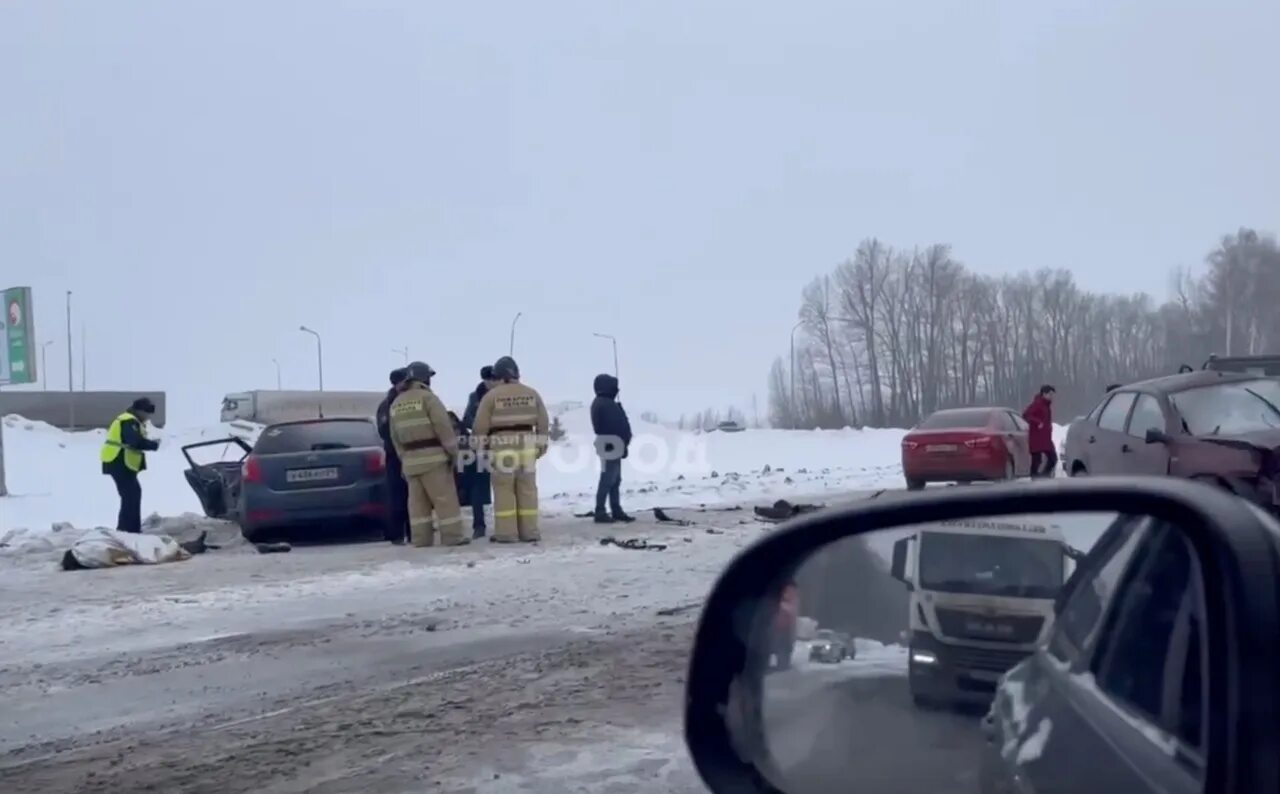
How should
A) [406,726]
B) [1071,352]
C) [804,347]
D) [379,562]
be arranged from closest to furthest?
[406,726]
[379,562]
[1071,352]
[804,347]

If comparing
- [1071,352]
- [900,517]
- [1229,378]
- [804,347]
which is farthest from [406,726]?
[804,347]

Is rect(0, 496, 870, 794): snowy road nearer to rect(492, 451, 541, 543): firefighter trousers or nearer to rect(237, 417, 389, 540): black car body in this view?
rect(492, 451, 541, 543): firefighter trousers

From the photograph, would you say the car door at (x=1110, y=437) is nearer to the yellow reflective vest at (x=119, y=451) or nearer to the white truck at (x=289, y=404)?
the yellow reflective vest at (x=119, y=451)

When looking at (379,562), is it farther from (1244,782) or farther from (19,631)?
(1244,782)

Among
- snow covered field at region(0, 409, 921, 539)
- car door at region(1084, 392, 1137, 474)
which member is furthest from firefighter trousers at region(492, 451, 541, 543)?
car door at region(1084, 392, 1137, 474)

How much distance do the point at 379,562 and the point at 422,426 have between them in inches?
62.1

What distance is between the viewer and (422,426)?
13367 mm

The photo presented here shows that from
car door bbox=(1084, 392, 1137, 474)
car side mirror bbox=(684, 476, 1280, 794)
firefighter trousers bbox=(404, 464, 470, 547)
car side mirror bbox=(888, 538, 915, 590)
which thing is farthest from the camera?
firefighter trousers bbox=(404, 464, 470, 547)

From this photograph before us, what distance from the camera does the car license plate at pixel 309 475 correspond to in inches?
562

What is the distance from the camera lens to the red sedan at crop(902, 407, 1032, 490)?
70.0 ft

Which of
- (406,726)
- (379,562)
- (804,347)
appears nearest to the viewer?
(406,726)

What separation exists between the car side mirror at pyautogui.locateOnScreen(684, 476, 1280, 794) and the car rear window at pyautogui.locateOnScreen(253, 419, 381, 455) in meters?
12.6

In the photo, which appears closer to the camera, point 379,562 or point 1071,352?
point 379,562

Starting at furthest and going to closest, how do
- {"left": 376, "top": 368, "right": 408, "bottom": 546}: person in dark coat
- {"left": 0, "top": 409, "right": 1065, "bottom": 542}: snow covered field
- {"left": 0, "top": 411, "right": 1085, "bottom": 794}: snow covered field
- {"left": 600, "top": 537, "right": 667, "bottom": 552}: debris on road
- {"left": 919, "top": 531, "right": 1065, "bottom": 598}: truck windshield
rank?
{"left": 0, "top": 409, "right": 1065, "bottom": 542}: snow covered field → {"left": 376, "top": 368, "right": 408, "bottom": 546}: person in dark coat → {"left": 600, "top": 537, "right": 667, "bottom": 552}: debris on road → {"left": 0, "top": 411, "right": 1085, "bottom": 794}: snow covered field → {"left": 919, "top": 531, "right": 1065, "bottom": 598}: truck windshield
